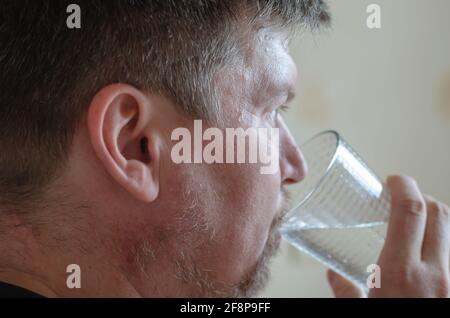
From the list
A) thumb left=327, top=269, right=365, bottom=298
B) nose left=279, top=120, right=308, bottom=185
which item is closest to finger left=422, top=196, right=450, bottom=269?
nose left=279, top=120, right=308, bottom=185

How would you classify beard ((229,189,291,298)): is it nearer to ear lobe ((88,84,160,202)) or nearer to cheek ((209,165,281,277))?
cheek ((209,165,281,277))

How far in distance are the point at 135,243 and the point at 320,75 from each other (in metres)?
0.97

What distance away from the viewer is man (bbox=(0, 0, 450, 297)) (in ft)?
2.32

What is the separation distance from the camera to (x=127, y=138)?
73cm

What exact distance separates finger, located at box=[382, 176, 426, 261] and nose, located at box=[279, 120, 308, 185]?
0.40 feet

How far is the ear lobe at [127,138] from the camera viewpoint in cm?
69

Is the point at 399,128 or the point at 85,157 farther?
the point at 399,128

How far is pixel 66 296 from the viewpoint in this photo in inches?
28.8

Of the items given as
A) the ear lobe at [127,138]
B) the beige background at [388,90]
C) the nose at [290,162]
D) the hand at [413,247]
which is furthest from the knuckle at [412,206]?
the beige background at [388,90]

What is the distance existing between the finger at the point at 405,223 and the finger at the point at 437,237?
12 millimetres

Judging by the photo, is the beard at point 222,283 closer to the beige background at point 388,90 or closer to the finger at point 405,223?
the finger at point 405,223

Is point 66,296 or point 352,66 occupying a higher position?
point 352,66
